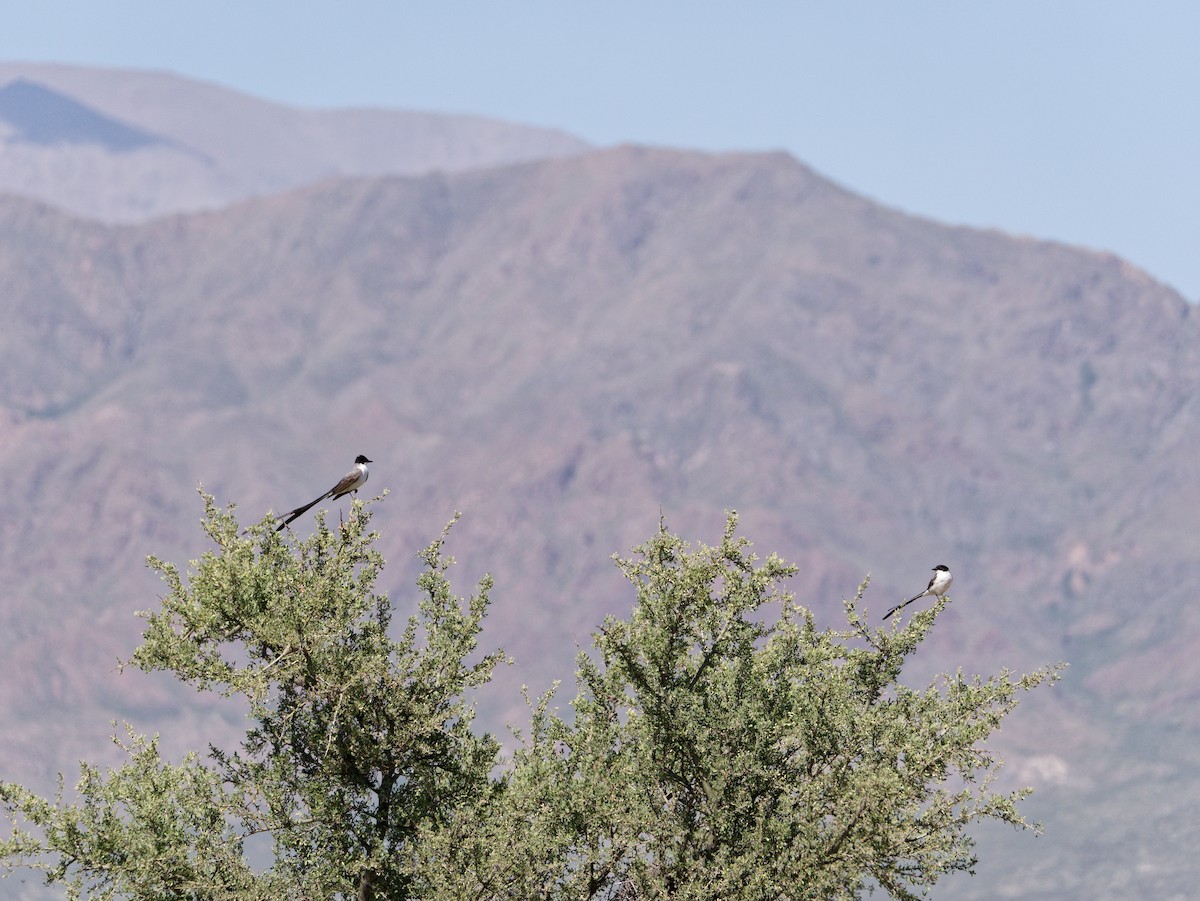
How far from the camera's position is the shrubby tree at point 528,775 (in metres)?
38.0

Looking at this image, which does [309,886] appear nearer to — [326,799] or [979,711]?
[326,799]

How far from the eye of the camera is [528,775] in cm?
4181

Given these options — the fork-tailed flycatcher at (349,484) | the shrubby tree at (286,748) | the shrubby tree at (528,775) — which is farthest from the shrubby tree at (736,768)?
the fork-tailed flycatcher at (349,484)

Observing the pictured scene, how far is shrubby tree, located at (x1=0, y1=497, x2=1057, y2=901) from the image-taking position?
125ft

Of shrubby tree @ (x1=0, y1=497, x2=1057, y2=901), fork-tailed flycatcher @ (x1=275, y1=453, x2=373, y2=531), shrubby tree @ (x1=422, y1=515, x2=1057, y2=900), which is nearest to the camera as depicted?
fork-tailed flycatcher @ (x1=275, y1=453, x2=373, y2=531)

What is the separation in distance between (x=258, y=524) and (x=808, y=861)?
13002 millimetres

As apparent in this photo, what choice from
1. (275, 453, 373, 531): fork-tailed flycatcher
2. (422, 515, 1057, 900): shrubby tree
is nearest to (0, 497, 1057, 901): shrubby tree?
(422, 515, 1057, 900): shrubby tree

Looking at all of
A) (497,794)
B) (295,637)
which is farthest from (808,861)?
(295,637)

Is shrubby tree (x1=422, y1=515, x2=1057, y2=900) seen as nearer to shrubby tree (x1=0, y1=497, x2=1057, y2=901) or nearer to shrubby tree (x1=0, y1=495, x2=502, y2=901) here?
shrubby tree (x1=0, y1=497, x2=1057, y2=901)

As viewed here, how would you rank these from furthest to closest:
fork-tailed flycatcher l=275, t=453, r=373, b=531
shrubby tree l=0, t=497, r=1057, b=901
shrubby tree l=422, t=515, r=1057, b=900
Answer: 1. shrubby tree l=422, t=515, r=1057, b=900
2. shrubby tree l=0, t=497, r=1057, b=901
3. fork-tailed flycatcher l=275, t=453, r=373, b=531

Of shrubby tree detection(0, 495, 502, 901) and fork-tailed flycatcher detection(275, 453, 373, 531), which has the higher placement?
fork-tailed flycatcher detection(275, 453, 373, 531)

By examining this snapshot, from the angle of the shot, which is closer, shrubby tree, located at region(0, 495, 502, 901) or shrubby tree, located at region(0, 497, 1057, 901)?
shrubby tree, located at region(0, 495, 502, 901)

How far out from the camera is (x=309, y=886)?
128ft

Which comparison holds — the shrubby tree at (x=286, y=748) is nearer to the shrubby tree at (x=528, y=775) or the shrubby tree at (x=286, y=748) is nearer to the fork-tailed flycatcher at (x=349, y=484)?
the shrubby tree at (x=528, y=775)
